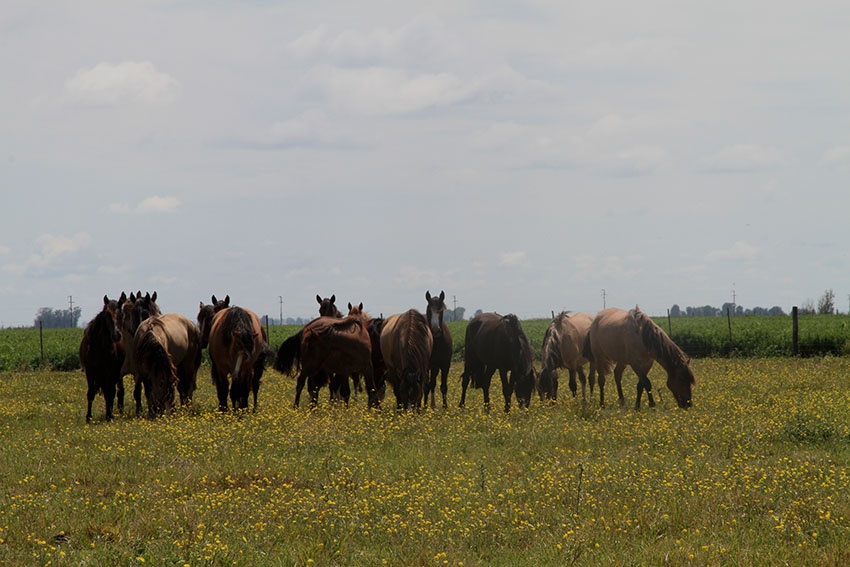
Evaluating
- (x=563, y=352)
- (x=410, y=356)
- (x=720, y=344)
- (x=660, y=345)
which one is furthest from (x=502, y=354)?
(x=720, y=344)

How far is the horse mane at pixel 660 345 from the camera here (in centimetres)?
1777

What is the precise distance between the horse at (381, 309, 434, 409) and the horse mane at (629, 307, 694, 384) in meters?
4.71

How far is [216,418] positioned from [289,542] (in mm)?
8304

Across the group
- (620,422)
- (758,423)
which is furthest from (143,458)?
(758,423)

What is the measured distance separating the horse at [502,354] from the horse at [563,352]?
4.04 feet

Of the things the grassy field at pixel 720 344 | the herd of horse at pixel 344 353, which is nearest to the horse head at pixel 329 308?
the herd of horse at pixel 344 353

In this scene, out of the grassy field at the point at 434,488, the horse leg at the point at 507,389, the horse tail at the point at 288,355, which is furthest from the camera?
the horse tail at the point at 288,355

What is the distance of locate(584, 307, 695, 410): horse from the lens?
17.8 metres

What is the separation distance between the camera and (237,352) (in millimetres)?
16562

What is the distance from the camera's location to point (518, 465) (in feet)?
37.6

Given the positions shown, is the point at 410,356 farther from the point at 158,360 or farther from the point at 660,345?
the point at 660,345

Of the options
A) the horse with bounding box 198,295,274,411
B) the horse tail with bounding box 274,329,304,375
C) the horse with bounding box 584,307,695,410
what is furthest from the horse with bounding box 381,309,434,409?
the horse with bounding box 584,307,695,410

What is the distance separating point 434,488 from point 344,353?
7952 millimetres

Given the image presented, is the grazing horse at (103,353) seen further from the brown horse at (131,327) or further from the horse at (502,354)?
the horse at (502,354)
